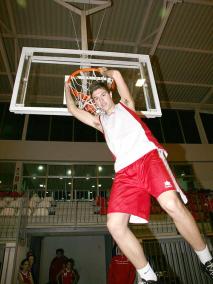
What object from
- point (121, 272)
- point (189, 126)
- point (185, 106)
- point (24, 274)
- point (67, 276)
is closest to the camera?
point (121, 272)

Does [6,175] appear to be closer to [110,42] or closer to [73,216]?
[73,216]

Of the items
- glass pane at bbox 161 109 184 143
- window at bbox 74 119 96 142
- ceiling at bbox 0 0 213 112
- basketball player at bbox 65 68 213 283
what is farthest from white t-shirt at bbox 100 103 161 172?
→ glass pane at bbox 161 109 184 143

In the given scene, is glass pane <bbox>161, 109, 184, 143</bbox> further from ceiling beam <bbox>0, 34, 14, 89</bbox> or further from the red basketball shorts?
the red basketball shorts

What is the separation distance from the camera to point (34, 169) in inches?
484

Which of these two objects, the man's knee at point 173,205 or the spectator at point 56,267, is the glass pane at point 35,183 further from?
the man's knee at point 173,205

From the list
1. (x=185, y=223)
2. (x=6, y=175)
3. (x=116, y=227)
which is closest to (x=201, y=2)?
(x=185, y=223)

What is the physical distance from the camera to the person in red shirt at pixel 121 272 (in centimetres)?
596

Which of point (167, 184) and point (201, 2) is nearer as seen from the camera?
point (167, 184)

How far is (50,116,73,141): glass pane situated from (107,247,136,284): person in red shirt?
24.6ft

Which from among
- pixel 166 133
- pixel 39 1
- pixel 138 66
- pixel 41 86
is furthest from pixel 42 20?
pixel 166 133

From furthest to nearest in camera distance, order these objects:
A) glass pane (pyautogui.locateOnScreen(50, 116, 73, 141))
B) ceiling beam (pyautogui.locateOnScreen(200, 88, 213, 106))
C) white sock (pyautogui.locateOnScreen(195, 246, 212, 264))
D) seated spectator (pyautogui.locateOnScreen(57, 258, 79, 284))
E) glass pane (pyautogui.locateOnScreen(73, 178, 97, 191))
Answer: ceiling beam (pyautogui.locateOnScreen(200, 88, 213, 106)), glass pane (pyautogui.locateOnScreen(50, 116, 73, 141)), glass pane (pyautogui.locateOnScreen(73, 178, 97, 191)), seated spectator (pyautogui.locateOnScreen(57, 258, 79, 284)), white sock (pyautogui.locateOnScreen(195, 246, 212, 264))

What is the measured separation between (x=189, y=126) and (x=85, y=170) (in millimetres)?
6327

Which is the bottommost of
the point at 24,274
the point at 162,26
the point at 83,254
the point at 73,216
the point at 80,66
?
the point at 24,274

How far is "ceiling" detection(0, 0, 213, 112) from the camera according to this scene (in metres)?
8.88
